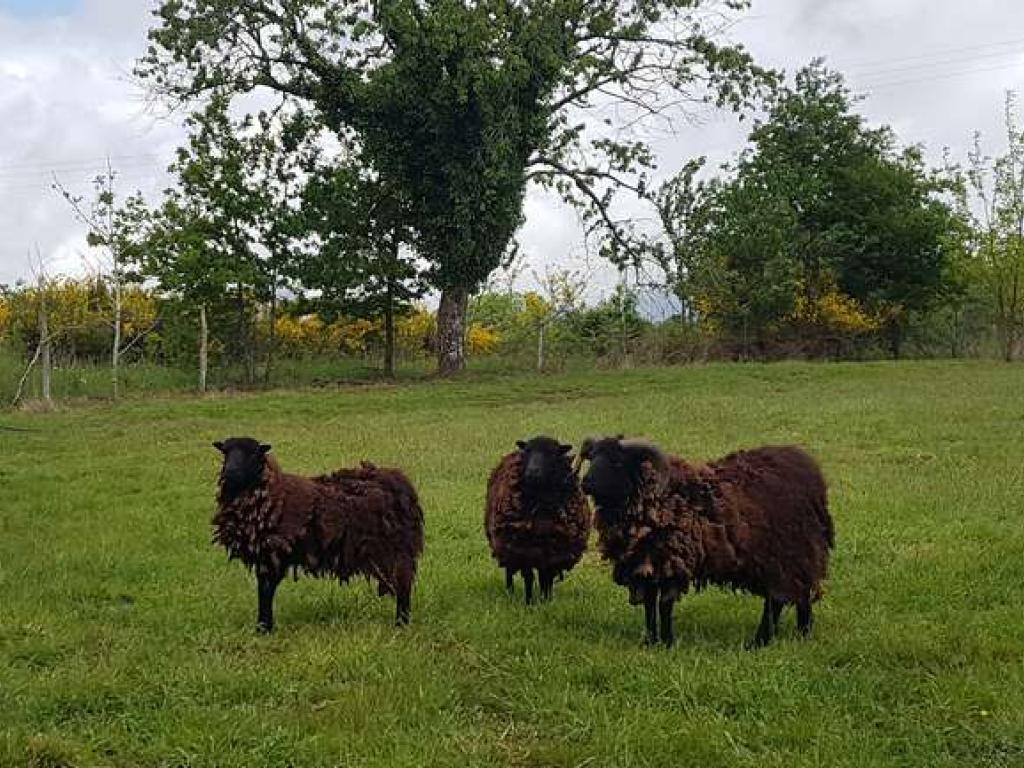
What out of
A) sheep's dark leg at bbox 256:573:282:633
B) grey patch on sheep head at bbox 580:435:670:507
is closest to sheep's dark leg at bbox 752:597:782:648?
grey patch on sheep head at bbox 580:435:670:507

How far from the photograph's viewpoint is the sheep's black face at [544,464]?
845cm

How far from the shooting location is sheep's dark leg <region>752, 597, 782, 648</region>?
723 centimetres

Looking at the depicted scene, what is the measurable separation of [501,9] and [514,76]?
6.74 feet

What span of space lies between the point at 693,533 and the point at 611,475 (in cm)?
70

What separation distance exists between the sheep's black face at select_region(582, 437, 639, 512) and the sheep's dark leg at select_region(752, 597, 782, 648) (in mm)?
1252

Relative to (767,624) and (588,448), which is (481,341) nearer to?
(588,448)

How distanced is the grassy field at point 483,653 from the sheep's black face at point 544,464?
1.01 m

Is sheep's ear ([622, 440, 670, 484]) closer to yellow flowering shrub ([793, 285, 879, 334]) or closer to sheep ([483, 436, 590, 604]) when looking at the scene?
sheep ([483, 436, 590, 604])

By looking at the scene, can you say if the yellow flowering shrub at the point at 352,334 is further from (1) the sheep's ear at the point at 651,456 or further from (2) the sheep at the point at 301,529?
(1) the sheep's ear at the point at 651,456

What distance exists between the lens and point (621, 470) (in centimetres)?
738

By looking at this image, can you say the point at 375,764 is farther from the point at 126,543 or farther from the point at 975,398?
the point at 975,398

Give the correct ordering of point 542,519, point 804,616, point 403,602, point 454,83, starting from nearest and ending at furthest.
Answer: point 804,616
point 403,602
point 542,519
point 454,83

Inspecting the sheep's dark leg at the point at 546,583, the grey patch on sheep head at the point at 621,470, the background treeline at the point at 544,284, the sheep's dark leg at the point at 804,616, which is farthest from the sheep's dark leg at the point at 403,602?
the background treeline at the point at 544,284

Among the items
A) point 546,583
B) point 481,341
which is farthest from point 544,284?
point 546,583
